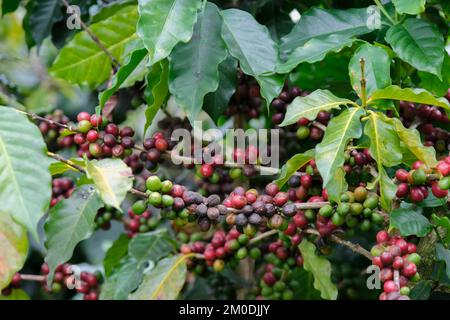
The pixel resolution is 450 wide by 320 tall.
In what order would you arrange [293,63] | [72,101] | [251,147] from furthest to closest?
[72,101], [251,147], [293,63]

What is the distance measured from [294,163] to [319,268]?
277mm

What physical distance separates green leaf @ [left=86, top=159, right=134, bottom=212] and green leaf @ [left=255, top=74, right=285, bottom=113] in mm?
313

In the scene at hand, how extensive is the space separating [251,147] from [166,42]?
0.36 meters

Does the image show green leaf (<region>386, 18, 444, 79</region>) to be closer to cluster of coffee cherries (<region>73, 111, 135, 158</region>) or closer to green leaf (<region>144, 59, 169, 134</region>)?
green leaf (<region>144, 59, 169, 134</region>)

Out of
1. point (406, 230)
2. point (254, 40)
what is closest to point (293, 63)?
point (254, 40)

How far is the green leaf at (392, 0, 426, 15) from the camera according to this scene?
1261mm

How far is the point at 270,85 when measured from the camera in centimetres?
132

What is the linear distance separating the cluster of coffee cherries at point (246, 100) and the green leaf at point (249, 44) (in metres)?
0.24

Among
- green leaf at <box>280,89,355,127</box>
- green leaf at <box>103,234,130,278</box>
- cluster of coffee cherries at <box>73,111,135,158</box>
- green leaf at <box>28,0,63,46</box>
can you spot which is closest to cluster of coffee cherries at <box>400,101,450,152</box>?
green leaf at <box>280,89,355,127</box>

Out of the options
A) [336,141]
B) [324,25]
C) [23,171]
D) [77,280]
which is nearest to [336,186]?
[336,141]

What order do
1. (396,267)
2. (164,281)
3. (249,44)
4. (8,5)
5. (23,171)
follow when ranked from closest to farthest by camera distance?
(23,171) < (396,267) < (249,44) < (164,281) < (8,5)

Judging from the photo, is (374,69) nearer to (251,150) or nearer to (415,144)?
(415,144)
